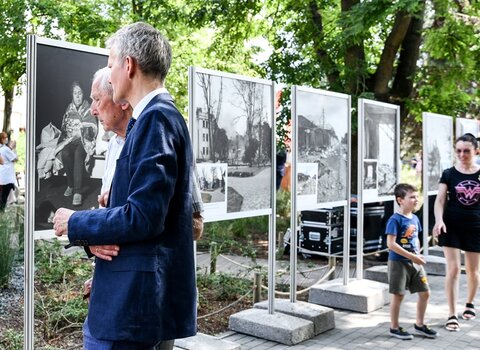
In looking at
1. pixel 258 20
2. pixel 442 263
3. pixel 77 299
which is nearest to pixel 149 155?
pixel 77 299

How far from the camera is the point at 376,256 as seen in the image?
11.0 metres

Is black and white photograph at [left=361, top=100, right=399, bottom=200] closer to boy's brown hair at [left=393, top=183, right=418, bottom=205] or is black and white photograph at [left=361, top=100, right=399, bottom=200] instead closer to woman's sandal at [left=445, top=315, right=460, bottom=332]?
boy's brown hair at [left=393, top=183, right=418, bottom=205]

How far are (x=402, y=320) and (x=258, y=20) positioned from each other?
8931 millimetres

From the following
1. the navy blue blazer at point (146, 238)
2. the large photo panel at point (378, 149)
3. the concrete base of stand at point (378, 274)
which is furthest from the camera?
the concrete base of stand at point (378, 274)

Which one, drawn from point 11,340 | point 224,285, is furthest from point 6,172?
point 11,340

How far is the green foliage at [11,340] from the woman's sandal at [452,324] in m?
4.29

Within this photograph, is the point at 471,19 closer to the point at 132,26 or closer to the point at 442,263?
the point at 442,263

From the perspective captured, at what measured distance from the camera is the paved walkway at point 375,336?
5785 millimetres

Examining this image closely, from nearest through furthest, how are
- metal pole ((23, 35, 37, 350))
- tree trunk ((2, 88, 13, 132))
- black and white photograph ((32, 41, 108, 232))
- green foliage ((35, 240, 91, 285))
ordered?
metal pole ((23, 35, 37, 350)), black and white photograph ((32, 41, 108, 232)), green foliage ((35, 240, 91, 285)), tree trunk ((2, 88, 13, 132))

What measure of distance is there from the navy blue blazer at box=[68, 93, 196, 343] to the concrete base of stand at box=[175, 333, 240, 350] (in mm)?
2913

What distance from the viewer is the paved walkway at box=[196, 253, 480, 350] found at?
5785mm

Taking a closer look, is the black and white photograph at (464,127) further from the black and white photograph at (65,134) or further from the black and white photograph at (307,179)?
the black and white photograph at (65,134)

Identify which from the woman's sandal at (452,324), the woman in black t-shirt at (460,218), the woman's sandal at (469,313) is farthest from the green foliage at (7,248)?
the woman's sandal at (469,313)

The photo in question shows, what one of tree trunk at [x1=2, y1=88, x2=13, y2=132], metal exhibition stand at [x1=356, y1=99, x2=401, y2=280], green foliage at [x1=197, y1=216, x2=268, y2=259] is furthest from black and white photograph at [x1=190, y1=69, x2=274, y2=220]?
tree trunk at [x1=2, y1=88, x2=13, y2=132]
